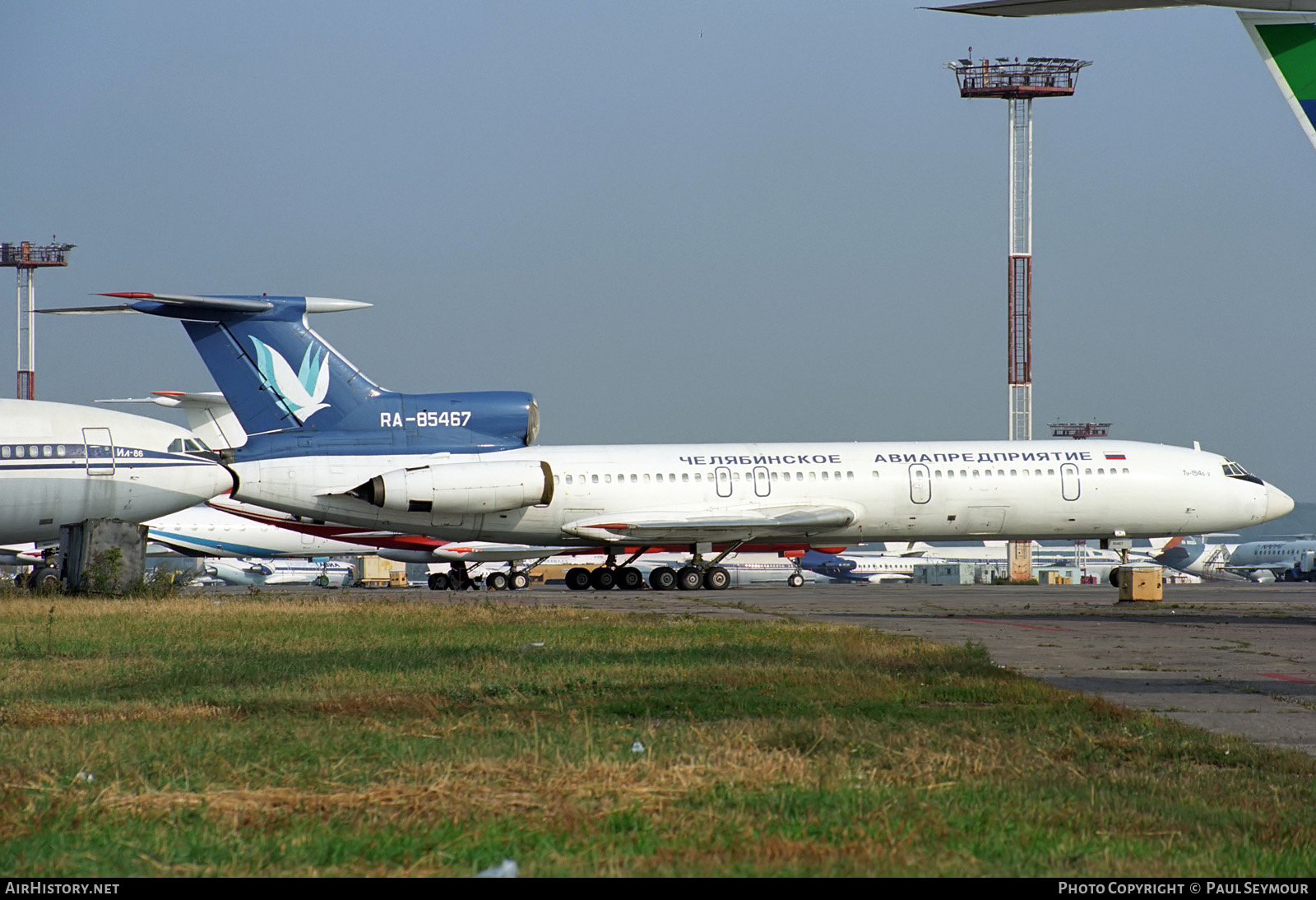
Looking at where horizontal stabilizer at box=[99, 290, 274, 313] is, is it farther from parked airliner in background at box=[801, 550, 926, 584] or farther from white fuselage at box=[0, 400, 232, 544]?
parked airliner in background at box=[801, 550, 926, 584]

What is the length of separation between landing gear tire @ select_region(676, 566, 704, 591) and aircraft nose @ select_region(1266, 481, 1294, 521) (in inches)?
611

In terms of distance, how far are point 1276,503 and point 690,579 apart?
642 inches

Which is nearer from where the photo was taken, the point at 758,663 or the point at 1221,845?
the point at 1221,845

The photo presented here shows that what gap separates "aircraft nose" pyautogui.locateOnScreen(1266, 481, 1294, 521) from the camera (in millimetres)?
35562

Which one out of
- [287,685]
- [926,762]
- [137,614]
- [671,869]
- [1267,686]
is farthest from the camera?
[137,614]

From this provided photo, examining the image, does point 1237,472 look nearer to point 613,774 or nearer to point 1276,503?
point 1276,503

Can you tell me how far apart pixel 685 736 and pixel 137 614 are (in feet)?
42.7

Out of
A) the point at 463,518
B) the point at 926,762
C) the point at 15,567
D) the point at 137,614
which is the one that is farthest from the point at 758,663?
the point at 15,567

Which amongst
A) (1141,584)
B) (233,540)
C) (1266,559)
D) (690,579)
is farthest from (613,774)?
(1266,559)

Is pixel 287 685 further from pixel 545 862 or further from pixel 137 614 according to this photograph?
pixel 137 614

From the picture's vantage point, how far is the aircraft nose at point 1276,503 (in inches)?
1400

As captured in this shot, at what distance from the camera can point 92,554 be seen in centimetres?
2477

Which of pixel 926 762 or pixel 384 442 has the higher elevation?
pixel 384 442

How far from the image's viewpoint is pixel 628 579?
117 feet
